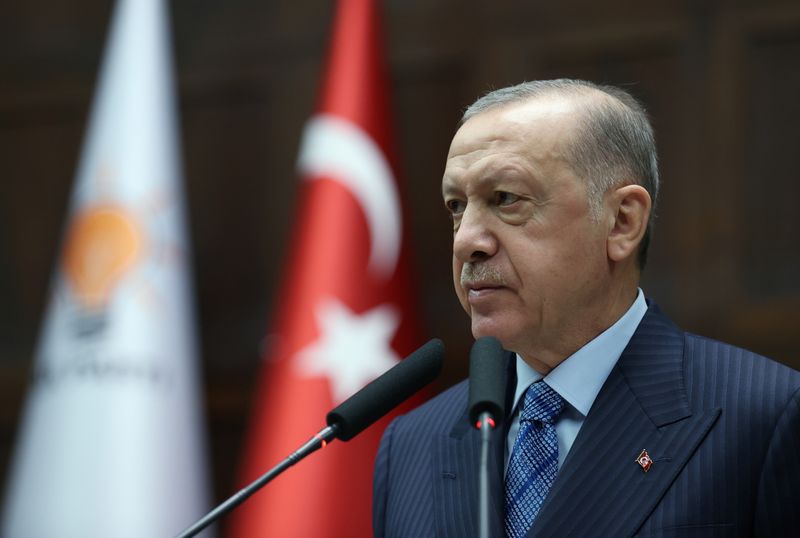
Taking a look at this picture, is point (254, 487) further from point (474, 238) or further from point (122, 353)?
point (122, 353)

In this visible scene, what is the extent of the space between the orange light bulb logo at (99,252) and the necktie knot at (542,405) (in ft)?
6.62

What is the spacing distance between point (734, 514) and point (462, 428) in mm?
444

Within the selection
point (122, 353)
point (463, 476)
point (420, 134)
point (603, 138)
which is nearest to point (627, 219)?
point (603, 138)

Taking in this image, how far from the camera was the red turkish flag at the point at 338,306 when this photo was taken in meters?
3.04

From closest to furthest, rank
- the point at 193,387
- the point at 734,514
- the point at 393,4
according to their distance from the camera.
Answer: the point at 734,514 → the point at 193,387 → the point at 393,4

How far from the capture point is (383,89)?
11.2 feet

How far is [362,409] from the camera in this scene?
4.23 feet

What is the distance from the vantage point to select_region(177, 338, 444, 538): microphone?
126cm

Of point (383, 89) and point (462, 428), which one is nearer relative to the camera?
point (462, 428)

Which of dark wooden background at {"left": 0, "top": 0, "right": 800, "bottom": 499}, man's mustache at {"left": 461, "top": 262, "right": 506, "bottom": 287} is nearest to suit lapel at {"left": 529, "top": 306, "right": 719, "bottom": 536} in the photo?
man's mustache at {"left": 461, "top": 262, "right": 506, "bottom": 287}

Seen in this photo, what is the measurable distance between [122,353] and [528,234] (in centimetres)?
206

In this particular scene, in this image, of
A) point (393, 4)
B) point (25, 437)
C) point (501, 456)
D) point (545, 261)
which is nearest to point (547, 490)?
point (501, 456)

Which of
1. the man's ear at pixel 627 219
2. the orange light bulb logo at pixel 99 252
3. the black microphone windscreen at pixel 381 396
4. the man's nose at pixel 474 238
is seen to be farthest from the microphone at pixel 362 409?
the orange light bulb logo at pixel 99 252

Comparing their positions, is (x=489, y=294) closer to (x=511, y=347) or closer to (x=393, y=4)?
(x=511, y=347)
